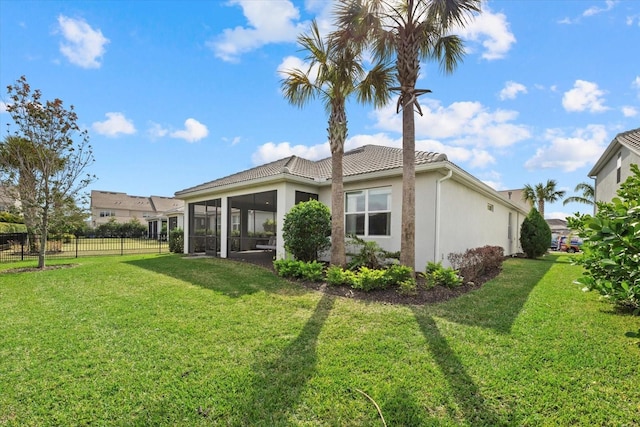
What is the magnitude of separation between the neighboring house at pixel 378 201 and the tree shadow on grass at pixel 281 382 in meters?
6.10

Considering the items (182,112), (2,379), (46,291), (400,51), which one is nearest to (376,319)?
(2,379)

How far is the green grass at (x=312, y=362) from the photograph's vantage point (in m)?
2.86

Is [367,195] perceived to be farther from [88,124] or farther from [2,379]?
[88,124]

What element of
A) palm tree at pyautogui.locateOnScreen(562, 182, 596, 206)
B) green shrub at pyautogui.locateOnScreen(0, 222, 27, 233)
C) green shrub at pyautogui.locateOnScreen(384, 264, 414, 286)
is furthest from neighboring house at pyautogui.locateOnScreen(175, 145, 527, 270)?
palm tree at pyautogui.locateOnScreen(562, 182, 596, 206)

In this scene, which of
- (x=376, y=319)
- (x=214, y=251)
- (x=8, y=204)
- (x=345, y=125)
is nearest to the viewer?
(x=376, y=319)

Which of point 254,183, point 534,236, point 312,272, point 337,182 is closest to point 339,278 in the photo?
point 312,272

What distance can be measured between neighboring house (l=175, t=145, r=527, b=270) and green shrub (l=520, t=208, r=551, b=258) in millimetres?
2318

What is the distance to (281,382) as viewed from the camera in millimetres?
3320

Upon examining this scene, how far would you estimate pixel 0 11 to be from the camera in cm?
773

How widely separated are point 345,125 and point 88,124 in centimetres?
1106

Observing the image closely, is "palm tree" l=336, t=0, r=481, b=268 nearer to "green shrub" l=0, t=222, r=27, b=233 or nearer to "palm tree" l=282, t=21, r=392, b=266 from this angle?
"palm tree" l=282, t=21, r=392, b=266

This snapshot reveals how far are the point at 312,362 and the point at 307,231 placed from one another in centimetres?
569

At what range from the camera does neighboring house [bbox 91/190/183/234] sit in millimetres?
47781

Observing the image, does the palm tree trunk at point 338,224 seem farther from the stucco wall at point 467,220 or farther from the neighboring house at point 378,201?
the stucco wall at point 467,220
